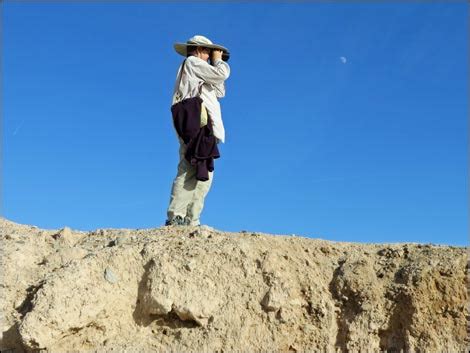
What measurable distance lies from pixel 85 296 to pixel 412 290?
2.95 meters

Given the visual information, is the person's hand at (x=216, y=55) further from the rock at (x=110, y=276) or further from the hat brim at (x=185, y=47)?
the rock at (x=110, y=276)

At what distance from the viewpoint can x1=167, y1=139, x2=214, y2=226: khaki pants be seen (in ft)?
21.1

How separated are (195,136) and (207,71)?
844mm

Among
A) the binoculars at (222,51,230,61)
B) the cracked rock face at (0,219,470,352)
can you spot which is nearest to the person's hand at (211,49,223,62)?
the binoculars at (222,51,230,61)

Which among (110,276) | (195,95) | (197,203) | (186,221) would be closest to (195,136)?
(195,95)

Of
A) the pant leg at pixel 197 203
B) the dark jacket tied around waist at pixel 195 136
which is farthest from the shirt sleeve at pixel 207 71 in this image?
the pant leg at pixel 197 203

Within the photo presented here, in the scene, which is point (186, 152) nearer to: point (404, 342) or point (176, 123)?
point (176, 123)

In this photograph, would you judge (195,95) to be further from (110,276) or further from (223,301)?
(223,301)

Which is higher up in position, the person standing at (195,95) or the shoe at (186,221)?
the person standing at (195,95)

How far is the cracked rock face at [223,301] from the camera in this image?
4.74 meters

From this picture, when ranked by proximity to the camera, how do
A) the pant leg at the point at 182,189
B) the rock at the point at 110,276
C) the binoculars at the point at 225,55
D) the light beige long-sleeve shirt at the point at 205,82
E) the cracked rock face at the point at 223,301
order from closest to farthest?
1. the cracked rock face at the point at 223,301
2. the rock at the point at 110,276
3. the pant leg at the point at 182,189
4. the light beige long-sleeve shirt at the point at 205,82
5. the binoculars at the point at 225,55

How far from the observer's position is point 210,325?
15.7ft

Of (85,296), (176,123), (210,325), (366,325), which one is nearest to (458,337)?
(366,325)

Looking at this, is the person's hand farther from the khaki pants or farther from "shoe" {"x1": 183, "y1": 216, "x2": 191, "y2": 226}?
"shoe" {"x1": 183, "y1": 216, "x2": 191, "y2": 226}
